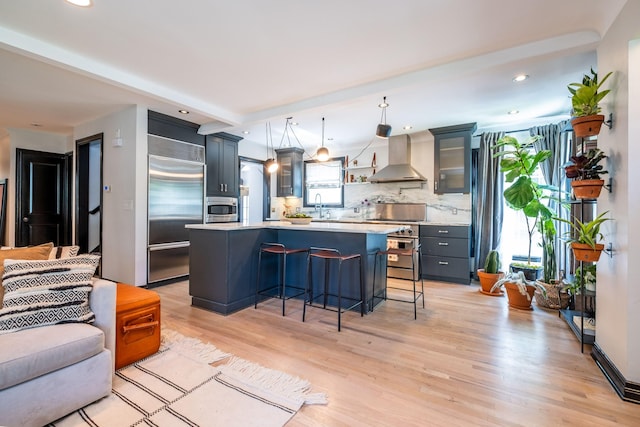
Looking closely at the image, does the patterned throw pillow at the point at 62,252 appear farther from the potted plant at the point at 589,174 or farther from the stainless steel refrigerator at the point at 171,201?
the potted plant at the point at 589,174

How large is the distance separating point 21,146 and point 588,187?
8015mm

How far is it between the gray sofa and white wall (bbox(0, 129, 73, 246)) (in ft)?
18.0

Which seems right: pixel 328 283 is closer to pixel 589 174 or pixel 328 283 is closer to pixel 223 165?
pixel 589 174

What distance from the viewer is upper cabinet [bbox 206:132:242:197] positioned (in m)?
5.04

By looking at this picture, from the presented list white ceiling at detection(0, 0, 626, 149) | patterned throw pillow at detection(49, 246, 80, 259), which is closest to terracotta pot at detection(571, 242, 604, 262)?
white ceiling at detection(0, 0, 626, 149)

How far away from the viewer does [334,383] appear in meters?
1.94

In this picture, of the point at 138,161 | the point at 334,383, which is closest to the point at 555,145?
the point at 334,383

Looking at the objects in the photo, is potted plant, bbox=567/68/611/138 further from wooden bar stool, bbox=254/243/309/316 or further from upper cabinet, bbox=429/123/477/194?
wooden bar stool, bbox=254/243/309/316

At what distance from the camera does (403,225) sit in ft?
15.7

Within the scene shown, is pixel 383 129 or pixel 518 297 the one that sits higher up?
pixel 383 129

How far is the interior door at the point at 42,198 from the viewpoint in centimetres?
530

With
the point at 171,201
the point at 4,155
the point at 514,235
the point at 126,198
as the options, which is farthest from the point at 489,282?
the point at 4,155

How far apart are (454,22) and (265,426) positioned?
2963mm

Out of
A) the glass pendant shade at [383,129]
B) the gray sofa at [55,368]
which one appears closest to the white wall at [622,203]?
the glass pendant shade at [383,129]
